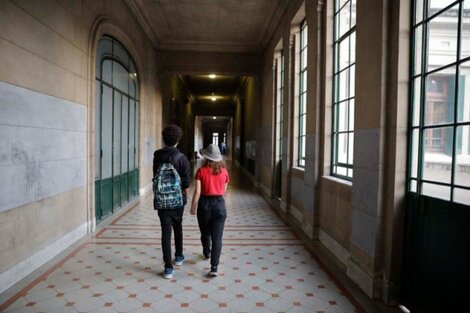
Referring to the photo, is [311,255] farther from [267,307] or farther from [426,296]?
[426,296]

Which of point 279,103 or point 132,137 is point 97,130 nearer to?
point 132,137

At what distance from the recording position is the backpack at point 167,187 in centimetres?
370

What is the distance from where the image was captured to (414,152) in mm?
3055

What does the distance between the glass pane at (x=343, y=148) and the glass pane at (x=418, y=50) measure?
66.7 inches

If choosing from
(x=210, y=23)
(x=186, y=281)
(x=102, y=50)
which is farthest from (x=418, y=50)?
(x=210, y=23)

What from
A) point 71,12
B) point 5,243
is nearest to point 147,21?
point 71,12

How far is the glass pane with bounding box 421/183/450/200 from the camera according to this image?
8.70 ft

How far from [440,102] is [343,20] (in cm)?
261

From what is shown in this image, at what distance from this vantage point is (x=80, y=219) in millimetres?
5391

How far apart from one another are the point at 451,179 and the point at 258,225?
428 centimetres

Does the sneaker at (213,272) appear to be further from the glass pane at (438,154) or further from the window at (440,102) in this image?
the glass pane at (438,154)

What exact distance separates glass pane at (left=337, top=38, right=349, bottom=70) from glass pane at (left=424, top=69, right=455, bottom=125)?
1.94 metres

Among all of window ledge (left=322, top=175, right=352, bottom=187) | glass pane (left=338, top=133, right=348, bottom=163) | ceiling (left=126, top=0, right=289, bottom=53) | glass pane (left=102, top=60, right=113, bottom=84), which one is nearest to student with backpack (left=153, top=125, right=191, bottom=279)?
window ledge (left=322, top=175, right=352, bottom=187)

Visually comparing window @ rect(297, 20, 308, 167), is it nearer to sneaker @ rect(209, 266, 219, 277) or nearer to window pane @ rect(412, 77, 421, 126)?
sneaker @ rect(209, 266, 219, 277)
